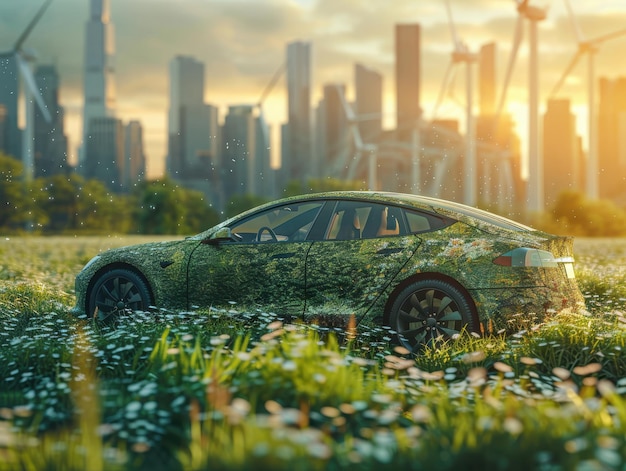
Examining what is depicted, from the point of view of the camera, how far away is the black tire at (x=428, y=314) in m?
6.94

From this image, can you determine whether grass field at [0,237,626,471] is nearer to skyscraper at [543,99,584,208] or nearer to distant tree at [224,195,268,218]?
distant tree at [224,195,268,218]

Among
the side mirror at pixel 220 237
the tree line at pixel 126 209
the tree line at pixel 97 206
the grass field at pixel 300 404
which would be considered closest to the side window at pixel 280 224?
the side mirror at pixel 220 237

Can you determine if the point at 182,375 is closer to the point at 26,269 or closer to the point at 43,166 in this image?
the point at 26,269

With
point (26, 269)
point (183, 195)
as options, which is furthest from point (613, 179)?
point (26, 269)

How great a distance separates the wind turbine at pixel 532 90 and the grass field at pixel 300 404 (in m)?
37.3

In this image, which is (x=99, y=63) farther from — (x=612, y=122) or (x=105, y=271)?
(x=105, y=271)

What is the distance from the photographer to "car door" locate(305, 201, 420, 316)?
283 inches

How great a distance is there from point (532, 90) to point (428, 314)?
38676 mm

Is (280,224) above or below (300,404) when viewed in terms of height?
above

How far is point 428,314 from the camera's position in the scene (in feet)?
23.0

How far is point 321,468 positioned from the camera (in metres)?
3.65

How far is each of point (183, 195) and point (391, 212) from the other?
8976cm

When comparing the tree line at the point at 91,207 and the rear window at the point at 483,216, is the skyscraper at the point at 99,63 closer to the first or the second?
the tree line at the point at 91,207

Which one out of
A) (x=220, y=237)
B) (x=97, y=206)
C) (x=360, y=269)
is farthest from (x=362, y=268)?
(x=97, y=206)
